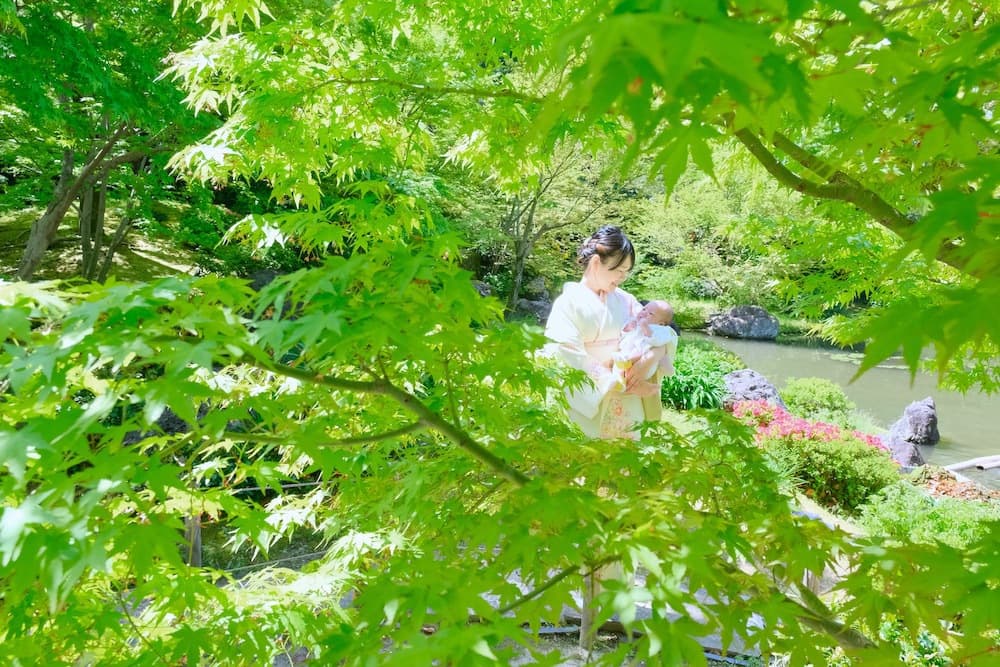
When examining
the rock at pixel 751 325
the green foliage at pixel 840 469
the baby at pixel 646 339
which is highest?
the baby at pixel 646 339

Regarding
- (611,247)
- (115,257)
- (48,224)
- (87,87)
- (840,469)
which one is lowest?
(840,469)

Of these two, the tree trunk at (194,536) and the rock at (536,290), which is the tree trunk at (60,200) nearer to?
the tree trunk at (194,536)

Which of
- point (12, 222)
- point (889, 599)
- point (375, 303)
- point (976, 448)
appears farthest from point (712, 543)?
point (12, 222)

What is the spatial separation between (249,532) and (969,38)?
2035mm

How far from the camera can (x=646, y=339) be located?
3006mm

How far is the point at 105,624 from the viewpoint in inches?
57.7

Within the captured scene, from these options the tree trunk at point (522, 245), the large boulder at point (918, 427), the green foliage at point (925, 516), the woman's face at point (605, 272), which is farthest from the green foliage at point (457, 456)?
the tree trunk at point (522, 245)

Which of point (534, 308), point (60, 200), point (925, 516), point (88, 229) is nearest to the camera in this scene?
point (925, 516)

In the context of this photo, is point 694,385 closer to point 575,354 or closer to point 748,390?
point 748,390

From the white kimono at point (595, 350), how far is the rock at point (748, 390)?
691cm

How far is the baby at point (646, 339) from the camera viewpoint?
2998 mm

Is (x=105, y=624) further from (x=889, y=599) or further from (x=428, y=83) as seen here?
(x=428, y=83)

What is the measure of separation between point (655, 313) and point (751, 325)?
1606cm

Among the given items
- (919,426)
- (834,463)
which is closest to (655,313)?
(834,463)
